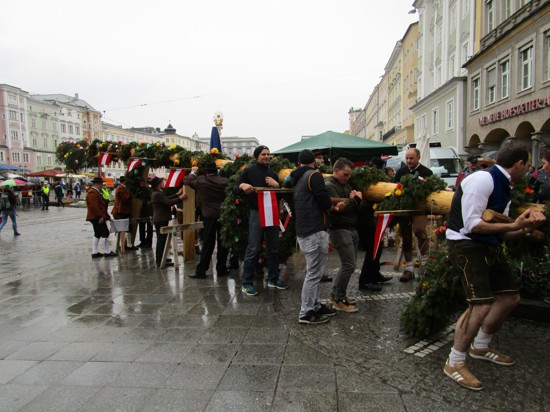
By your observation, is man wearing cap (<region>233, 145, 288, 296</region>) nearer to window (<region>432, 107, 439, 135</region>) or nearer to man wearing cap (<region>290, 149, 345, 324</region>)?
man wearing cap (<region>290, 149, 345, 324</region>)

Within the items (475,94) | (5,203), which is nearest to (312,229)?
(5,203)

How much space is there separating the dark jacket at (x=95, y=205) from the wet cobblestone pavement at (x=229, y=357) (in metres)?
3.18

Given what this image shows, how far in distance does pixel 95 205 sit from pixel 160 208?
2.05 meters

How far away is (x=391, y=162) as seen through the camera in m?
20.1

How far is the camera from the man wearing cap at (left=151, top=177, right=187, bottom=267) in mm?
8141

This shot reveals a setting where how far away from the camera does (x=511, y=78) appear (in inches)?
828

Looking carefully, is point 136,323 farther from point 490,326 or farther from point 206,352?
point 490,326

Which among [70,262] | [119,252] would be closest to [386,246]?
[119,252]

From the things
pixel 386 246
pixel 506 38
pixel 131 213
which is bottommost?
pixel 386 246

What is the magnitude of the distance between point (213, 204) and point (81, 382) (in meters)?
3.87

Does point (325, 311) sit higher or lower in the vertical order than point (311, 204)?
lower

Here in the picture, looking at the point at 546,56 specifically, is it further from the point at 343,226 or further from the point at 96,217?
the point at 96,217

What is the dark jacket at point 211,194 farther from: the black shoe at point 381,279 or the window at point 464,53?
the window at point 464,53

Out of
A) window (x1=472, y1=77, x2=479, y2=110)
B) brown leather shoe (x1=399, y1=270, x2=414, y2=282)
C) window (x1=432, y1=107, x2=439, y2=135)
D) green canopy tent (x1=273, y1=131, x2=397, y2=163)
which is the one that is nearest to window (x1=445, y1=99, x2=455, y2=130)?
window (x1=432, y1=107, x2=439, y2=135)
